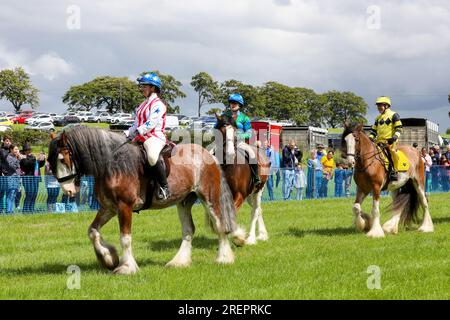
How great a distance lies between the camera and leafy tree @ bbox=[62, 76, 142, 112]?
101500mm

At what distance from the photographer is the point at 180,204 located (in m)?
10.5

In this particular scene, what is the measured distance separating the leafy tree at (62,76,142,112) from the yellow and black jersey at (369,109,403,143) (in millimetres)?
88130

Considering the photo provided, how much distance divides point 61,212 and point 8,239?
426 cm

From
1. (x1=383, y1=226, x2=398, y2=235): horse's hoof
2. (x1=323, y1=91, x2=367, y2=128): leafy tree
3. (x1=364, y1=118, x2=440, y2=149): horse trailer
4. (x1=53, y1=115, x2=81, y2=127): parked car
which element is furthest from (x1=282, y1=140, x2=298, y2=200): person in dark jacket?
(x1=323, y1=91, x2=367, y2=128): leafy tree

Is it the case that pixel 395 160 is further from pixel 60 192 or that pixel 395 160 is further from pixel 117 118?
pixel 117 118

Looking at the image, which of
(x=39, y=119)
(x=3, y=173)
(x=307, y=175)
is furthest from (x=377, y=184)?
(x=39, y=119)

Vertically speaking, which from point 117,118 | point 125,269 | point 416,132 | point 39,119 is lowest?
point 125,269

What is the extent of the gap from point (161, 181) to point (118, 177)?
0.69 m

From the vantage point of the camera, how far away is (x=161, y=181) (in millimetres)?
9422

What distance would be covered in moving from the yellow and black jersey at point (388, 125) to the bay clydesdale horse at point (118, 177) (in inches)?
223

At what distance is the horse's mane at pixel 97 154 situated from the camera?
9.01m

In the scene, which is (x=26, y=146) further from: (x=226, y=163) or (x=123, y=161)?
(x=123, y=161)
